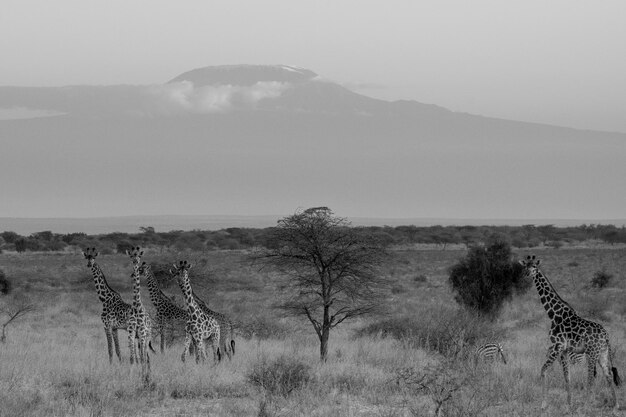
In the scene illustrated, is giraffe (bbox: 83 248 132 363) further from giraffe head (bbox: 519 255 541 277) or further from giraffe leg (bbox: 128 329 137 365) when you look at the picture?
giraffe head (bbox: 519 255 541 277)

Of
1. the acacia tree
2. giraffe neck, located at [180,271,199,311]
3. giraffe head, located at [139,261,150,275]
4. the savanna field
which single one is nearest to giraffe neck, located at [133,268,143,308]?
giraffe head, located at [139,261,150,275]

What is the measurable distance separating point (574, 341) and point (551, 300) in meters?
1.04

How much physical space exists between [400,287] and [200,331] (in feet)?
84.5

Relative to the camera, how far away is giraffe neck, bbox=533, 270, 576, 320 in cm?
1409

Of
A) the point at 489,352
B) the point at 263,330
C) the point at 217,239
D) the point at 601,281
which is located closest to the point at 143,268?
the point at 489,352

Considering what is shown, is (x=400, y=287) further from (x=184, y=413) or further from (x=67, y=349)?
(x=184, y=413)

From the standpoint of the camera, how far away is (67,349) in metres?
19.0

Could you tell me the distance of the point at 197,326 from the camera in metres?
16.0

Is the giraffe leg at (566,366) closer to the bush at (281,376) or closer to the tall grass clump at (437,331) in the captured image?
the bush at (281,376)

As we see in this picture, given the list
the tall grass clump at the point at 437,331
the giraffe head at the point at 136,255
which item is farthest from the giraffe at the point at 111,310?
the tall grass clump at the point at 437,331

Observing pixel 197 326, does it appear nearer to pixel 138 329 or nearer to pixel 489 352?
pixel 138 329

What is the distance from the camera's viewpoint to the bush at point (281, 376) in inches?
517

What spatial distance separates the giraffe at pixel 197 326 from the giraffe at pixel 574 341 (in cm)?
604

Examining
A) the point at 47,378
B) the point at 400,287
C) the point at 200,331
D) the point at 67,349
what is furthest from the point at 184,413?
the point at 400,287
